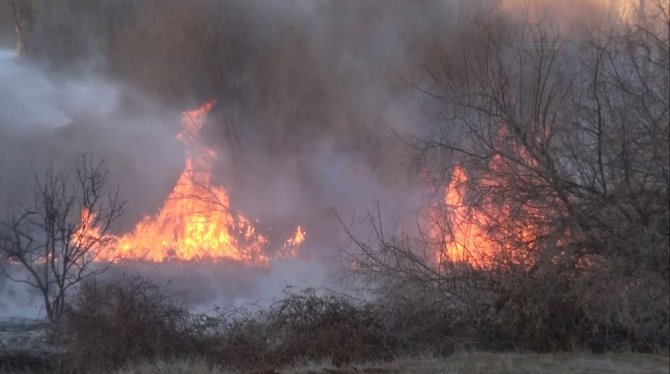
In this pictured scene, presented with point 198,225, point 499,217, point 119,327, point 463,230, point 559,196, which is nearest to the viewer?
point 559,196

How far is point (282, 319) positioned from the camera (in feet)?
28.4

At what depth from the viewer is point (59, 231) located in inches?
445

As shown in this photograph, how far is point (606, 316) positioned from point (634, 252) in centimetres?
66

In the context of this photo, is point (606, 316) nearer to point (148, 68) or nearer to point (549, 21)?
point (549, 21)

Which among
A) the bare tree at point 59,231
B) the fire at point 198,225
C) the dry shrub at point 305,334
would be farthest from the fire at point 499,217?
the fire at point 198,225

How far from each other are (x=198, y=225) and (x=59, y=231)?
3968 millimetres

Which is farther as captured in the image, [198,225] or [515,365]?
[198,225]

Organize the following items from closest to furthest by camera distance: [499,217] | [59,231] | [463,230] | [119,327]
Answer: [499,217] < [463,230] < [119,327] < [59,231]

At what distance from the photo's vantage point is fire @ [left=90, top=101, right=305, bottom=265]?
14.5 metres

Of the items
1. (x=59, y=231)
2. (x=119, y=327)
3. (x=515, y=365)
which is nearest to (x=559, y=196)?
(x=515, y=365)

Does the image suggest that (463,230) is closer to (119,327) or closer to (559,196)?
(559,196)

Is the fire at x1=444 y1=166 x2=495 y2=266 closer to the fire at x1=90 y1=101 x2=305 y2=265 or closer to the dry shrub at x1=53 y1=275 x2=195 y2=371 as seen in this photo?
the dry shrub at x1=53 y1=275 x2=195 y2=371

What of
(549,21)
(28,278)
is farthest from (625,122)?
(28,278)

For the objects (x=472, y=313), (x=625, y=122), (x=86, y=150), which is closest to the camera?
(x=625, y=122)
